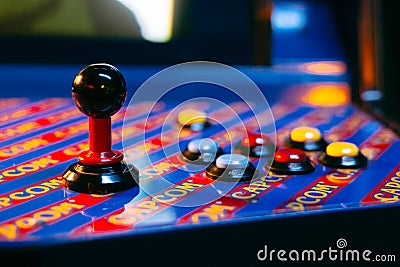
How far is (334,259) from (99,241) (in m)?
0.28

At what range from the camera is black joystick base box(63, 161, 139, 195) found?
732 mm

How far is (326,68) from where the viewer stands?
1420 mm

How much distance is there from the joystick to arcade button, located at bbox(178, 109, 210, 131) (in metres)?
0.33

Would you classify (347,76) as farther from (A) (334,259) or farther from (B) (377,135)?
(A) (334,259)

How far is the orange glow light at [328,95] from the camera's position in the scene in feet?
4.50

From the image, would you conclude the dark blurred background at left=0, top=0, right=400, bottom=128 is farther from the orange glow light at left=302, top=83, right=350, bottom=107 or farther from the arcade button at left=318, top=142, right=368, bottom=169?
the arcade button at left=318, top=142, right=368, bottom=169

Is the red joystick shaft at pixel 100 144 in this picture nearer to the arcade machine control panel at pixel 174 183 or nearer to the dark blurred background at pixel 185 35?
the arcade machine control panel at pixel 174 183

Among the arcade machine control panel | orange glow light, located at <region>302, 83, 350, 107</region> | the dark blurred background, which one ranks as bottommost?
the arcade machine control panel

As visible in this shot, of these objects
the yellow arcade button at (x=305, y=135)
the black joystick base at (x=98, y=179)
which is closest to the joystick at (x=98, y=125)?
the black joystick base at (x=98, y=179)

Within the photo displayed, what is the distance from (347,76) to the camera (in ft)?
4.63

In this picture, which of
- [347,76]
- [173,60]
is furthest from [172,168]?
[347,76]

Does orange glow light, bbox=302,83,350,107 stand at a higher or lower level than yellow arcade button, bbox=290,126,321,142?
higher

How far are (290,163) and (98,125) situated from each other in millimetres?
276

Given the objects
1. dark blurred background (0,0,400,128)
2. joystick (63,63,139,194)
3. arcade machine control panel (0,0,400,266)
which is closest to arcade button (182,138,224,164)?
arcade machine control panel (0,0,400,266)
